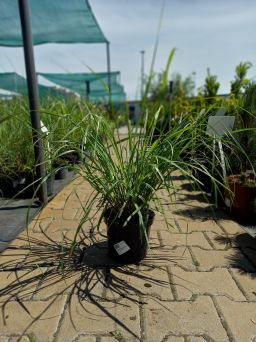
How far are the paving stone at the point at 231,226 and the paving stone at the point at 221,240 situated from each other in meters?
0.10

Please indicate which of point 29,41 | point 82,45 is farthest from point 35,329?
point 82,45

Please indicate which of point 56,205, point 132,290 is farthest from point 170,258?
point 56,205

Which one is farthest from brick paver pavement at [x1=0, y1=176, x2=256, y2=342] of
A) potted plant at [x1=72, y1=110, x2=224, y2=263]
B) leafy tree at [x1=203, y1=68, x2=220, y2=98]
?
leafy tree at [x1=203, y1=68, x2=220, y2=98]

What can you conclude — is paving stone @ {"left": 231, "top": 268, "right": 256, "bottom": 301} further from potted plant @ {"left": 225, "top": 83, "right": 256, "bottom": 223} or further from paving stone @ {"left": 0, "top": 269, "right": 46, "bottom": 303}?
paving stone @ {"left": 0, "top": 269, "right": 46, "bottom": 303}

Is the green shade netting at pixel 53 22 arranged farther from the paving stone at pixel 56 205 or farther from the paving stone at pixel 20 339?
the paving stone at pixel 20 339

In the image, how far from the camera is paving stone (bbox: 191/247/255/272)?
1.63 metres

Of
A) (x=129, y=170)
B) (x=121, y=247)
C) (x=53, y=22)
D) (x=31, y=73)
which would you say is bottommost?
(x=121, y=247)

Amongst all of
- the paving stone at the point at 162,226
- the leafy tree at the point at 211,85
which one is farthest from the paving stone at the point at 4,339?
the leafy tree at the point at 211,85

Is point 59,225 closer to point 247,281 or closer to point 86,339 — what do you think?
point 86,339

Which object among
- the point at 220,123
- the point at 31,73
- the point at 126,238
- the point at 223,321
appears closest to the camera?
the point at 223,321

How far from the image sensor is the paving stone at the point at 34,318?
1.15 m

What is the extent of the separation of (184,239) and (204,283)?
1.69 feet

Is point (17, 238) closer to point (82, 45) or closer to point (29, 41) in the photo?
point (29, 41)

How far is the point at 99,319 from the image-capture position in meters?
1.22
